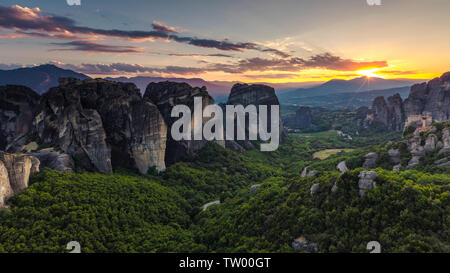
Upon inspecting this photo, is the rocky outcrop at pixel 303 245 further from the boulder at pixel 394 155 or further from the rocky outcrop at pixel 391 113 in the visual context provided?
the rocky outcrop at pixel 391 113

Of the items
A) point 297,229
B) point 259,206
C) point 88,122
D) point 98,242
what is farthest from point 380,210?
point 88,122

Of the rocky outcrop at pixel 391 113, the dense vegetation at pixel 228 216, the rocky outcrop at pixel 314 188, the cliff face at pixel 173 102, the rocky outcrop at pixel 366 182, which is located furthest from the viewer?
the rocky outcrop at pixel 391 113

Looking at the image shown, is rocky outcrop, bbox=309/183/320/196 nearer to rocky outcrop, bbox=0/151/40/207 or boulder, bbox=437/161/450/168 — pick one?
boulder, bbox=437/161/450/168

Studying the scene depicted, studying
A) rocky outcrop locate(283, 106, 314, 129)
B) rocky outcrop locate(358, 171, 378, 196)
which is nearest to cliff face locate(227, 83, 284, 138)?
rocky outcrop locate(283, 106, 314, 129)

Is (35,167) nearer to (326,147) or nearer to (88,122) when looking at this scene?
(88,122)

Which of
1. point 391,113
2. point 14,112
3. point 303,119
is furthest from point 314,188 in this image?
point 303,119

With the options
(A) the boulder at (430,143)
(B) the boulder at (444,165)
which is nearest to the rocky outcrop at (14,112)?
(B) the boulder at (444,165)
